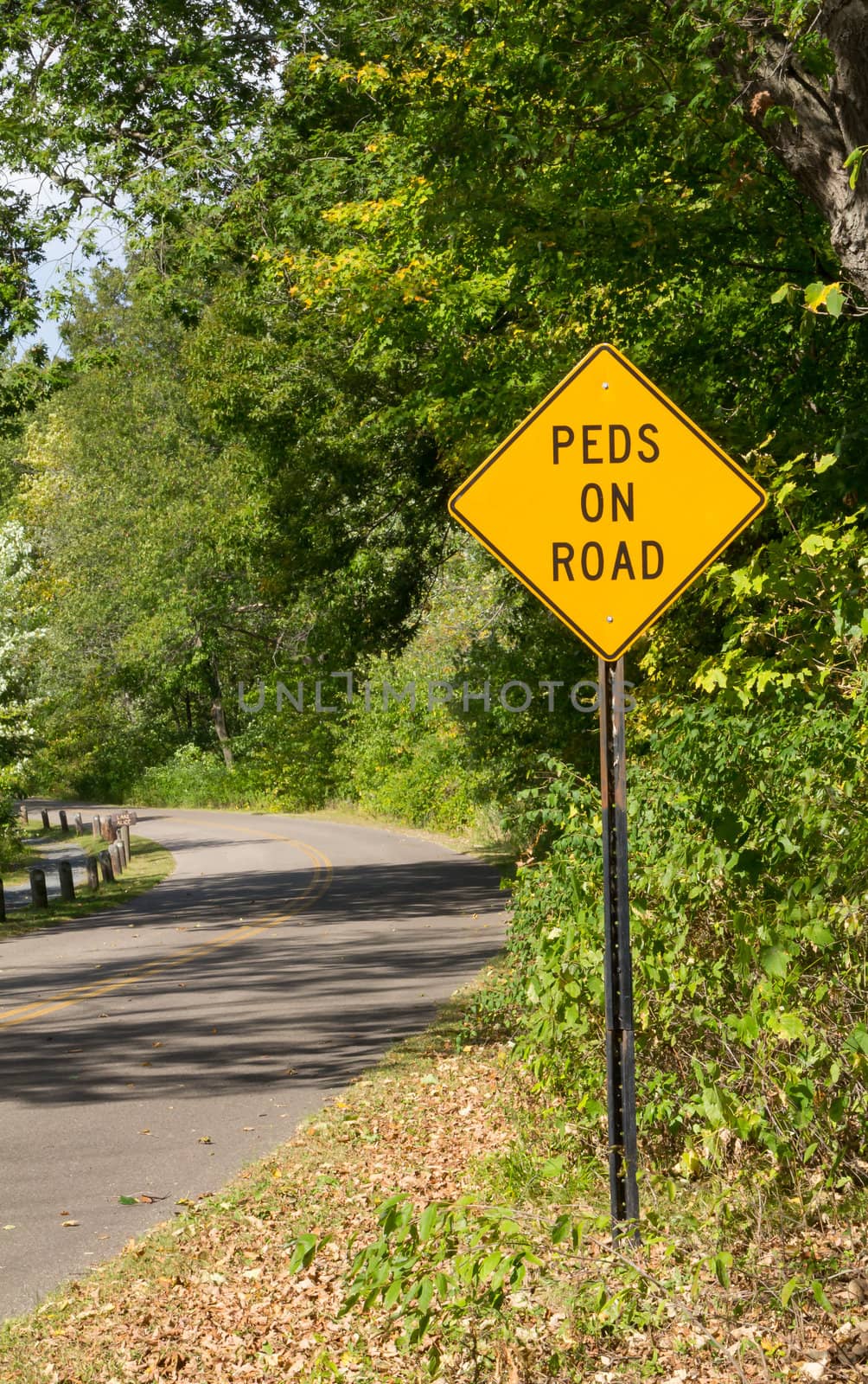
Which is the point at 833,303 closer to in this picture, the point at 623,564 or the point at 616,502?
the point at 616,502

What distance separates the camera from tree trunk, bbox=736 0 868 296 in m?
7.72

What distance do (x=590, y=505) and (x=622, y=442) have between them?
259mm

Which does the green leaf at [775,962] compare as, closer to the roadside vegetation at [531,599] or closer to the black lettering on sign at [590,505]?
the roadside vegetation at [531,599]

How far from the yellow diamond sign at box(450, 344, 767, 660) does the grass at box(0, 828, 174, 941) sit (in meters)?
15.4

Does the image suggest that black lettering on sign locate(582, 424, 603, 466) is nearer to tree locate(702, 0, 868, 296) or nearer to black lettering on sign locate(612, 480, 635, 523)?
black lettering on sign locate(612, 480, 635, 523)

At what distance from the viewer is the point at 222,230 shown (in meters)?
18.6

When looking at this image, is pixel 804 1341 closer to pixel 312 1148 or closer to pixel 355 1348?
pixel 355 1348

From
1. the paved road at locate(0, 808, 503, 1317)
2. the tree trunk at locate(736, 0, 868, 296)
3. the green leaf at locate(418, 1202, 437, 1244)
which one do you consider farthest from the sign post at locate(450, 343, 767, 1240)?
the tree trunk at locate(736, 0, 868, 296)

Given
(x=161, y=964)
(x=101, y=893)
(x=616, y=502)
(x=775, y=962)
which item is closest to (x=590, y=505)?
(x=616, y=502)

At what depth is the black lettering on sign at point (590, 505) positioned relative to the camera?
17.7 feet

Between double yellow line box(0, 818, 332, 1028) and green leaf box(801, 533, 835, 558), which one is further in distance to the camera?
double yellow line box(0, 818, 332, 1028)

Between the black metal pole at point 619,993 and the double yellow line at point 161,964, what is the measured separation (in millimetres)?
7954

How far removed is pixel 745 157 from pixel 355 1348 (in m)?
8.87

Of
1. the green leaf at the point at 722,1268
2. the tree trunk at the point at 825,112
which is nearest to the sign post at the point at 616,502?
the green leaf at the point at 722,1268
